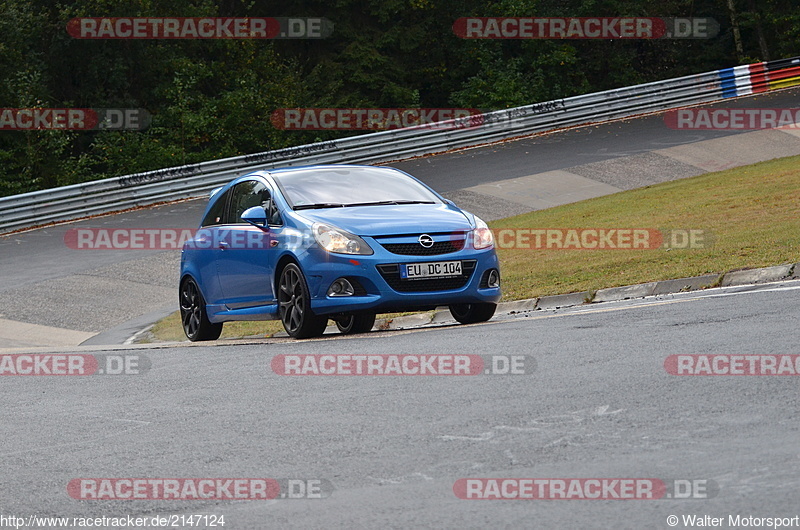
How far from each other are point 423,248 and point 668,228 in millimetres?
8395

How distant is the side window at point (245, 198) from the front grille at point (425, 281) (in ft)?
6.23

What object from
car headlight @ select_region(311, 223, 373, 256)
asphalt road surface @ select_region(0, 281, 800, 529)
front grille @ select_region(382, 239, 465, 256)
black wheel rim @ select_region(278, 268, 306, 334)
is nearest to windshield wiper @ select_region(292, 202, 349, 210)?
black wheel rim @ select_region(278, 268, 306, 334)

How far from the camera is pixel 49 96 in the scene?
35969 millimetres

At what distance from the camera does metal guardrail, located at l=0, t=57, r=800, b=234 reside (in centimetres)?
2655

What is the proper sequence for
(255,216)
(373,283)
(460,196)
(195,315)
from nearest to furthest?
(373,283), (255,216), (195,315), (460,196)

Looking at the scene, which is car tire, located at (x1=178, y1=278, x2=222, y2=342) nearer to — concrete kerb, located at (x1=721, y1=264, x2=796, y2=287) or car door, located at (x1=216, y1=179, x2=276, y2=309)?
car door, located at (x1=216, y1=179, x2=276, y2=309)

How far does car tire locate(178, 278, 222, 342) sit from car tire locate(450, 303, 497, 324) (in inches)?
108

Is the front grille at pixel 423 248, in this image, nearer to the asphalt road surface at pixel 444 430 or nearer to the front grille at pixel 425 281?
the front grille at pixel 425 281

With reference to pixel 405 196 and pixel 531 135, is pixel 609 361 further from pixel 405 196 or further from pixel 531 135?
pixel 531 135

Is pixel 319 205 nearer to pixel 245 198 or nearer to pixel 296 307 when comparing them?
pixel 296 307

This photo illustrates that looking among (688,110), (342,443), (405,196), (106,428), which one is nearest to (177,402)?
(106,428)

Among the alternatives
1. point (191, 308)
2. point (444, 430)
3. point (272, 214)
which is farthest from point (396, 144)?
point (444, 430)

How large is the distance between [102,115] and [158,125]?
1.88 metres

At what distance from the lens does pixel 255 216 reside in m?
11.2
